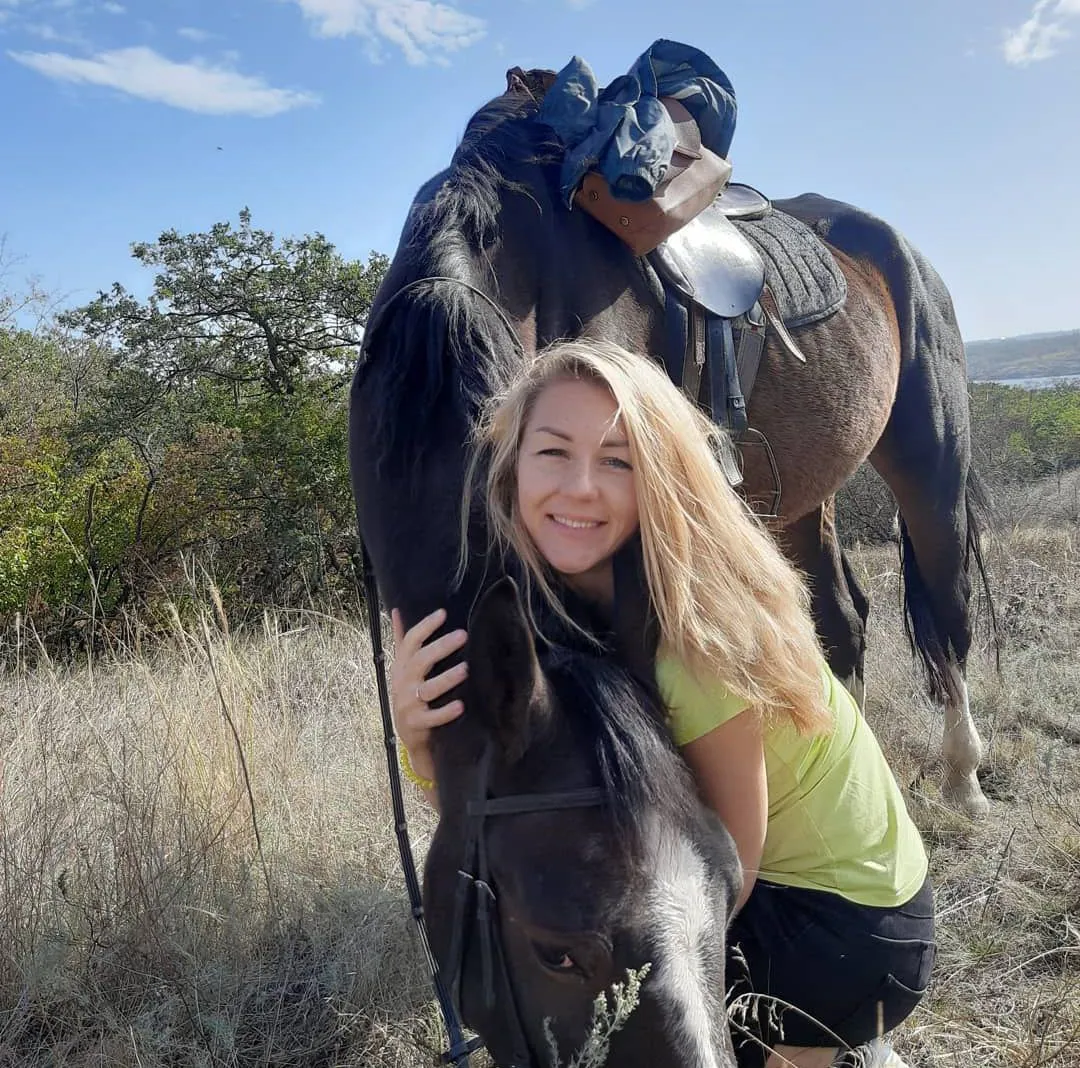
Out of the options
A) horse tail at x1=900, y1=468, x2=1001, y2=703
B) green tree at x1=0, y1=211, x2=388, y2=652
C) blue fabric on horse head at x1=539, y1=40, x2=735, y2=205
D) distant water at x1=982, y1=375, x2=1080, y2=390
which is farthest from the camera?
distant water at x1=982, y1=375, x2=1080, y2=390

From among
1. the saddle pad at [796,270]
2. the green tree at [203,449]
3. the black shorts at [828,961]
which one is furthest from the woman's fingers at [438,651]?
the green tree at [203,449]

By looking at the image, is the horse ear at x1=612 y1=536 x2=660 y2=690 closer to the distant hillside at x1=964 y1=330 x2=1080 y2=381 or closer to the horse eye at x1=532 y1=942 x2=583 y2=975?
the horse eye at x1=532 y1=942 x2=583 y2=975

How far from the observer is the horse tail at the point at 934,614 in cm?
379

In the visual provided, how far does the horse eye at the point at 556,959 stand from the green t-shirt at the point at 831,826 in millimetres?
586

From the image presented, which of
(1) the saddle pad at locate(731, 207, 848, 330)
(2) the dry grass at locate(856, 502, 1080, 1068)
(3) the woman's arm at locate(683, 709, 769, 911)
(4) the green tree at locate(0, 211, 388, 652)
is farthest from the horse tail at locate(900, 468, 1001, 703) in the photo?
(4) the green tree at locate(0, 211, 388, 652)

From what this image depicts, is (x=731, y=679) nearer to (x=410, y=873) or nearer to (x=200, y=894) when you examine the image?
(x=410, y=873)

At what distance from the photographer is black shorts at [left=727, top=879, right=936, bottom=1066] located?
1.61 m

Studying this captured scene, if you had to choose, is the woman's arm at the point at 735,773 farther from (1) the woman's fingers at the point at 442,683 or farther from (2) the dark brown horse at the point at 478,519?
(1) the woman's fingers at the point at 442,683

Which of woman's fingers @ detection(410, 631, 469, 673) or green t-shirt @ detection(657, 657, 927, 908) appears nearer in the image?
woman's fingers @ detection(410, 631, 469, 673)

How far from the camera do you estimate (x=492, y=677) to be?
1.26 m

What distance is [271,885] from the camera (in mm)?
2494

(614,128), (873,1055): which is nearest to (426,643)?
(873,1055)

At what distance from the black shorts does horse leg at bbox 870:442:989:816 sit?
7.51 ft

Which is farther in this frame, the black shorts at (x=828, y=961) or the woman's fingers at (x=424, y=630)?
the black shorts at (x=828, y=961)
